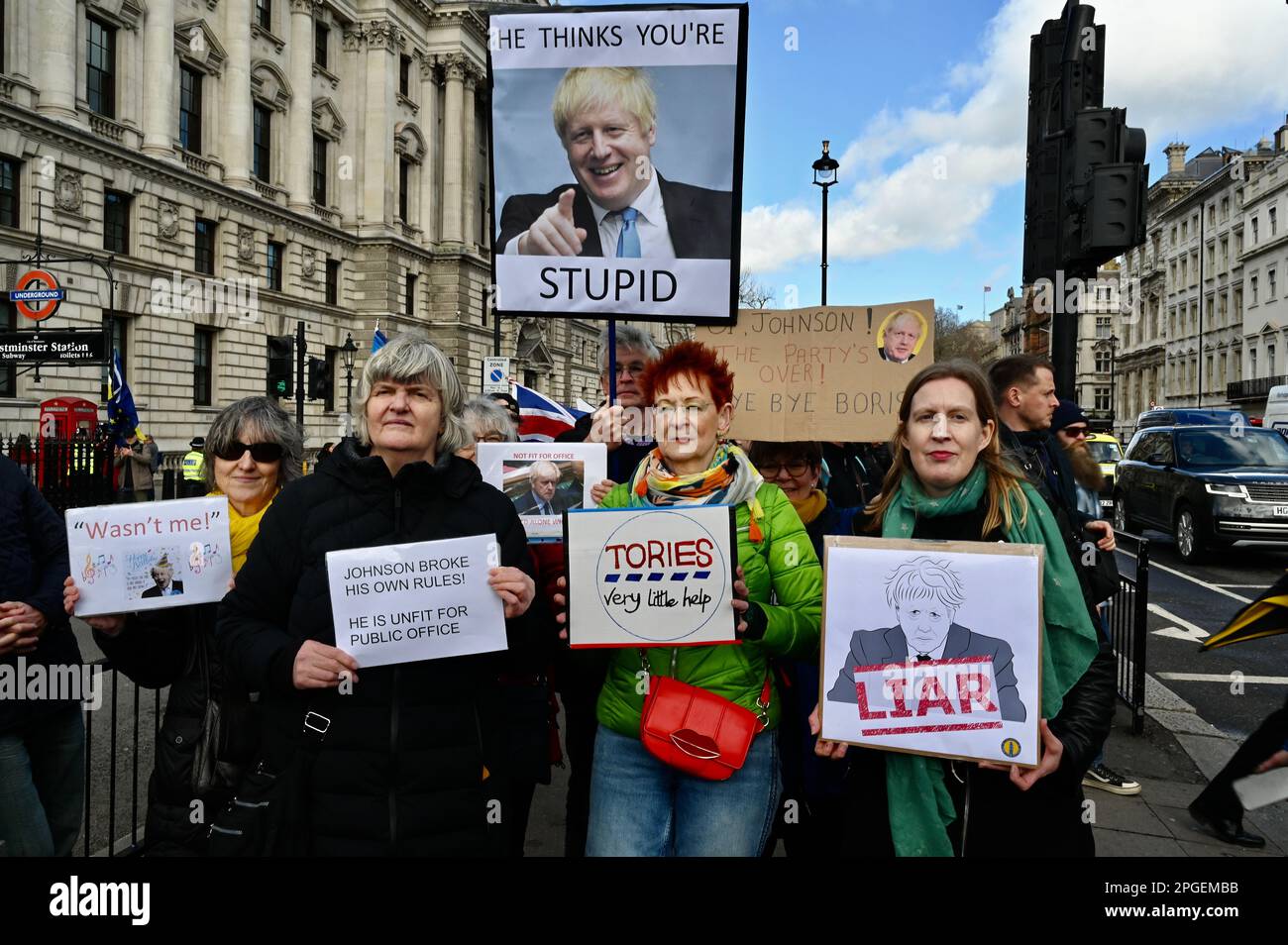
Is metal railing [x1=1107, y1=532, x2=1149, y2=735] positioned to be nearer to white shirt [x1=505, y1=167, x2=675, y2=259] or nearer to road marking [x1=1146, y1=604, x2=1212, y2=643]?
road marking [x1=1146, y1=604, x2=1212, y2=643]

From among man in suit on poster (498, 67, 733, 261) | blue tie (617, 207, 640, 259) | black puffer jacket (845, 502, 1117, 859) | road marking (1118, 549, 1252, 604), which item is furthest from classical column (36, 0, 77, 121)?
black puffer jacket (845, 502, 1117, 859)

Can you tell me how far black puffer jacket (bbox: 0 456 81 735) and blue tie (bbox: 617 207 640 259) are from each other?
2.21m

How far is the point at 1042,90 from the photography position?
Answer: 18.5 feet

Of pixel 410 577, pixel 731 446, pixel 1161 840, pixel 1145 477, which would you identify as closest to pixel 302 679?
pixel 410 577

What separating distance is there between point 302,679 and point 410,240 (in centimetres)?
4754

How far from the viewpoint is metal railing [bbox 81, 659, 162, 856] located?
11.2 ft

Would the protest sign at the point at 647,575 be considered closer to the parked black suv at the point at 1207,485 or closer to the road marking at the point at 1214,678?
the road marking at the point at 1214,678

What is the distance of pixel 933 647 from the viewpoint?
85.4 inches

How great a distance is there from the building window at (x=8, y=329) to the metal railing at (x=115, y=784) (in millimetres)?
21856

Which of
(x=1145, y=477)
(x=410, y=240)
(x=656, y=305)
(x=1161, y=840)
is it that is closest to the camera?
(x=656, y=305)

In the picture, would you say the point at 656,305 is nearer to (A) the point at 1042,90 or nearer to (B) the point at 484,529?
(B) the point at 484,529

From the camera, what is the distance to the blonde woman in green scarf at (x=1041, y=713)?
7.19 feet

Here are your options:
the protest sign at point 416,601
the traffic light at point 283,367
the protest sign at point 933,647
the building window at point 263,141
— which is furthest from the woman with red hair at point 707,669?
the building window at point 263,141

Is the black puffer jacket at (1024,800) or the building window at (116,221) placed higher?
the building window at (116,221)
